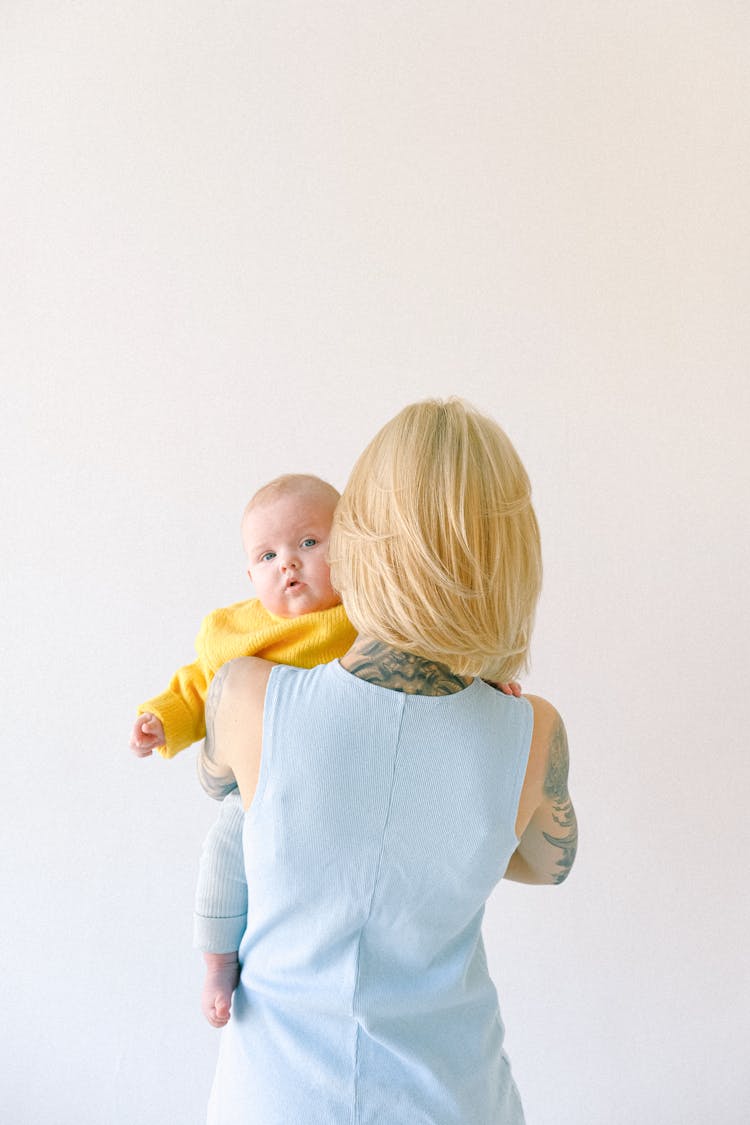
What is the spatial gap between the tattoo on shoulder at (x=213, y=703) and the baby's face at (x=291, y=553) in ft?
0.51

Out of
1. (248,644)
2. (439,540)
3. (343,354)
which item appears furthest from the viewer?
(343,354)

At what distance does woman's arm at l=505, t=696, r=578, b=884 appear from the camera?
126cm

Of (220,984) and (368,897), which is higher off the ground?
(368,897)

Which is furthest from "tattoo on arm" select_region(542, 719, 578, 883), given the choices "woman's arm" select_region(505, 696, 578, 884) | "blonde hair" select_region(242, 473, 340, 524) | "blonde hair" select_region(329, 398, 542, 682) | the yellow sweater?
"blonde hair" select_region(242, 473, 340, 524)

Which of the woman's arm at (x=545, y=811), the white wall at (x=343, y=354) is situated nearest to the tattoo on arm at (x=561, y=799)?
the woman's arm at (x=545, y=811)

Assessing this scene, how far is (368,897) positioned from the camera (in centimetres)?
119

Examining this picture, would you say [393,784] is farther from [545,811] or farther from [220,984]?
[220,984]

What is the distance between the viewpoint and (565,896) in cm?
222

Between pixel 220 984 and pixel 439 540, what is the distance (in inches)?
24.0

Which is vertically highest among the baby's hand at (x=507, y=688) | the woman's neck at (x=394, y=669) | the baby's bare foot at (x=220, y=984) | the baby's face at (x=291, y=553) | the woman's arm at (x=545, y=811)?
the baby's face at (x=291, y=553)

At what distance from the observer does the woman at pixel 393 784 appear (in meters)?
1.15

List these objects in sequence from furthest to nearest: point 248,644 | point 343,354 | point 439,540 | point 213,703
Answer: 1. point 343,354
2. point 248,644
3. point 213,703
4. point 439,540

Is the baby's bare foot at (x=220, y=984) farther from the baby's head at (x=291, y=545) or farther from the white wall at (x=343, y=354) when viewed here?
the white wall at (x=343, y=354)

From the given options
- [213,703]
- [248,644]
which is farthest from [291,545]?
[213,703]
